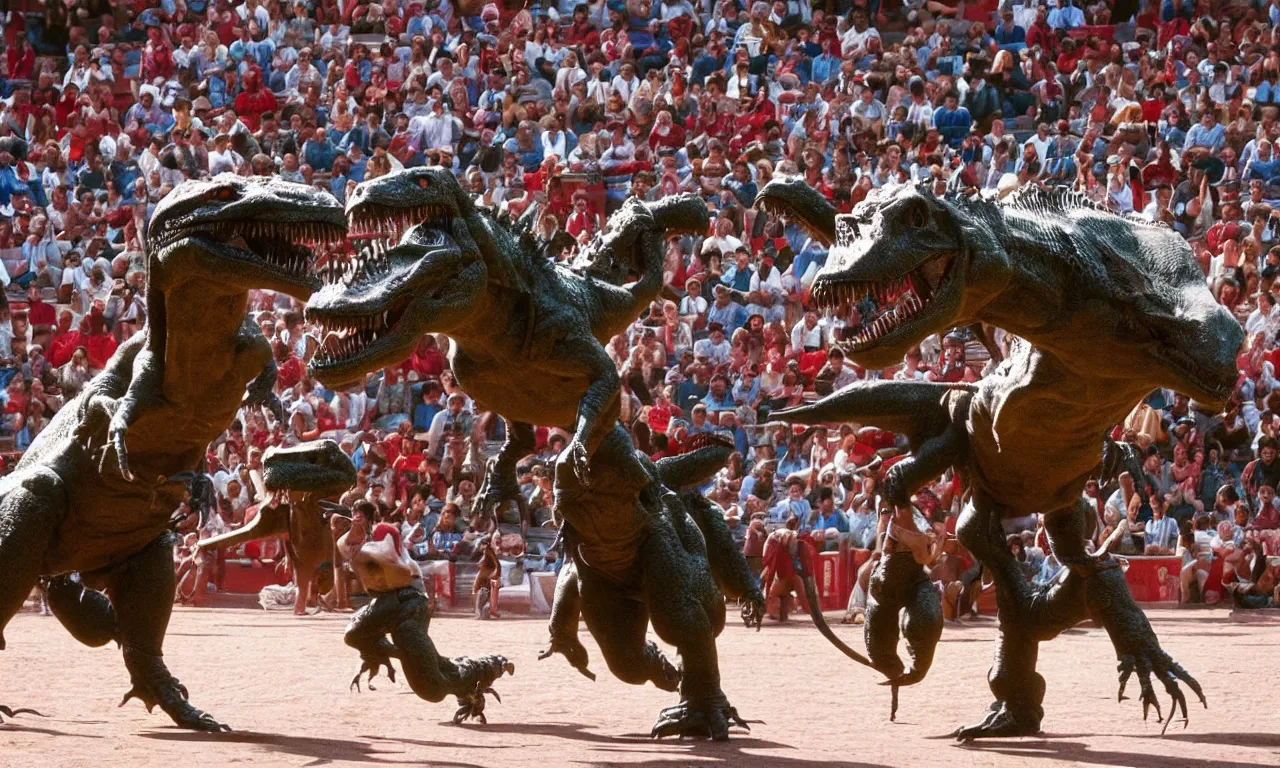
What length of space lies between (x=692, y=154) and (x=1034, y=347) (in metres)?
16.2

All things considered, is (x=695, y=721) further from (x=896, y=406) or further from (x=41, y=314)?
(x=41, y=314)

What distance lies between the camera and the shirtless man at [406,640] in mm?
10523

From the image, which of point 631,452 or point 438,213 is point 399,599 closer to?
point 631,452

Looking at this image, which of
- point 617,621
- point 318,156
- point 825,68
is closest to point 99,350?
point 318,156

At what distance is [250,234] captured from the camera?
356 inches

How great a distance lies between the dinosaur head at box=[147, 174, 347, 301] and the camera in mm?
8945

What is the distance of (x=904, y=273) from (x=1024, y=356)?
1.60m

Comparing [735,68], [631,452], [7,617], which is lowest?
[7,617]

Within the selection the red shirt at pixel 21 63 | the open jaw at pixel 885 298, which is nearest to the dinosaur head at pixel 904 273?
the open jaw at pixel 885 298

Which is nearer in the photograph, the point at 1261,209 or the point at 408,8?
the point at 1261,209

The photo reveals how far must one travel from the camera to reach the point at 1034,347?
8820 millimetres

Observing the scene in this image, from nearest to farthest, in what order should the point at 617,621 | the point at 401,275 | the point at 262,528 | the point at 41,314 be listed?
the point at 401,275 < the point at 617,621 < the point at 262,528 < the point at 41,314

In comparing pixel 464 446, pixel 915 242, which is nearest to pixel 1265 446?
pixel 464 446

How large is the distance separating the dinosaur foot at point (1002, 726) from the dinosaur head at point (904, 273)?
2784mm
